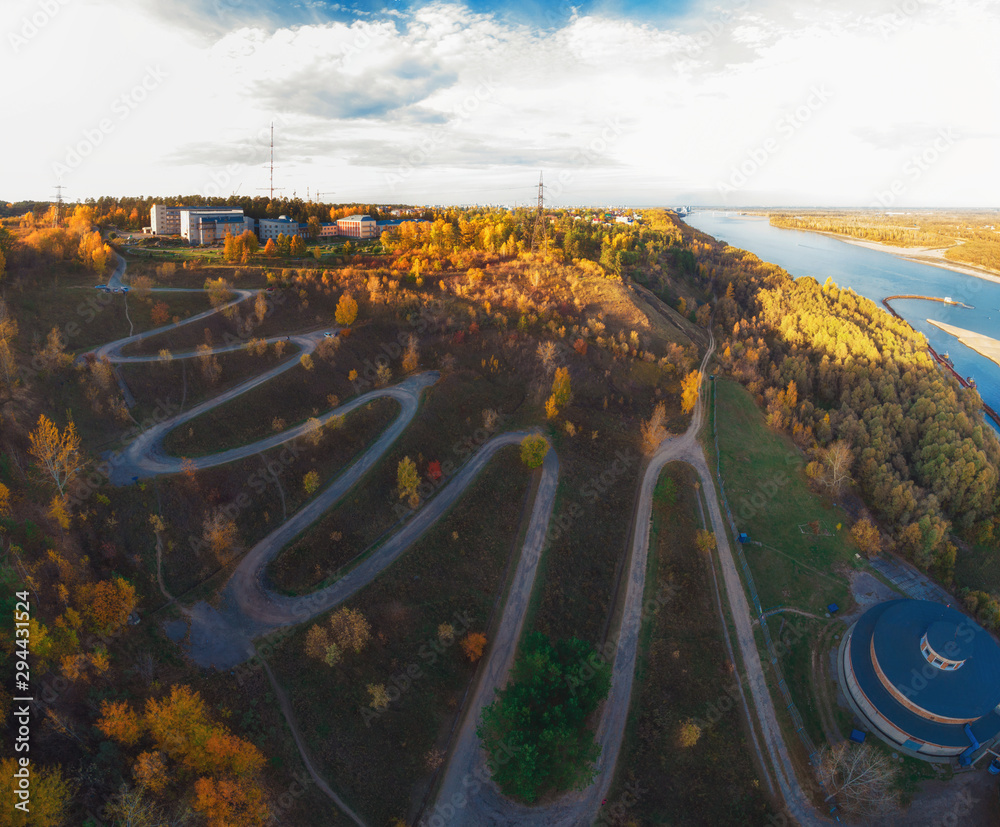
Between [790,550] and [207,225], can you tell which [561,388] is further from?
[207,225]

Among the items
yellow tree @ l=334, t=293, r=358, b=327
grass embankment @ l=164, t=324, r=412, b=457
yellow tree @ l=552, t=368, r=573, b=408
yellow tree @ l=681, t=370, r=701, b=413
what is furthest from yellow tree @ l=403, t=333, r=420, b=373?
yellow tree @ l=681, t=370, r=701, b=413

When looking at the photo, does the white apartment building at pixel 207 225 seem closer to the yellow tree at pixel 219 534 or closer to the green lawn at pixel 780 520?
the yellow tree at pixel 219 534

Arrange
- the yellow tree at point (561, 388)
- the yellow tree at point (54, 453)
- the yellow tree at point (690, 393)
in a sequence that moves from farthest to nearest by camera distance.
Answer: the yellow tree at point (690, 393)
the yellow tree at point (561, 388)
the yellow tree at point (54, 453)

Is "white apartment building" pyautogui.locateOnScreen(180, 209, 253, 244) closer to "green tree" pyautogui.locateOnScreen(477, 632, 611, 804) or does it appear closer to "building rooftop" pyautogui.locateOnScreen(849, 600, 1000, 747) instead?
"green tree" pyautogui.locateOnScreen(477, 632, 611, 804)

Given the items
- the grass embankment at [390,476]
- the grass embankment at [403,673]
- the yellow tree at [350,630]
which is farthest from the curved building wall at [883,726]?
the grass embankment at [390,476]

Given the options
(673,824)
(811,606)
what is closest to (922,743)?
(811,606)

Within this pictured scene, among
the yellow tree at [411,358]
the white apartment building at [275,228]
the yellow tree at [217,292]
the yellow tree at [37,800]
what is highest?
the white apartment building at [275,228]
